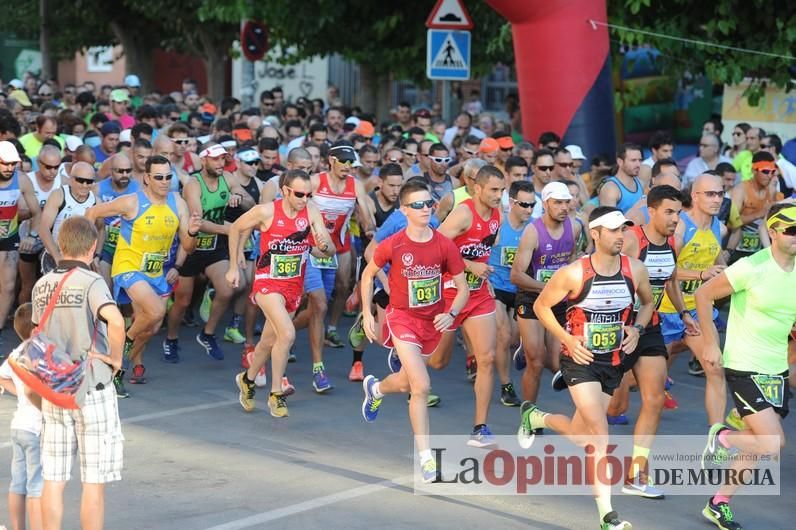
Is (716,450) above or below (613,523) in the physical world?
above

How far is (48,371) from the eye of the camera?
19.1 feet

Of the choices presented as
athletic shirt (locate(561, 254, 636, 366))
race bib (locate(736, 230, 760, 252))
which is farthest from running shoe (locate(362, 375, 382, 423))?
race bib (locate(736, 230, 760, 252))

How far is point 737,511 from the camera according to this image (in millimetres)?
7402

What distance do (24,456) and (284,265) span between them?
3.72 metres

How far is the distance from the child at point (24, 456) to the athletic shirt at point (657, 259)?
3911 millimetres

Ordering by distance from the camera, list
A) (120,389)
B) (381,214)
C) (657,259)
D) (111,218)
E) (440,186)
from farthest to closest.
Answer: (440,186) → (381,214) → (111,218) → (120,389) → (657,259)

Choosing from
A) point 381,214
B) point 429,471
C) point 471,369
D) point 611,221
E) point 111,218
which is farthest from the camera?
point 381,214

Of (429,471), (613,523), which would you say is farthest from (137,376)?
(613,523)

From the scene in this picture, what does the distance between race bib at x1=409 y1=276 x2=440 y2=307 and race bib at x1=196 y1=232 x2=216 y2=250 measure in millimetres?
3562

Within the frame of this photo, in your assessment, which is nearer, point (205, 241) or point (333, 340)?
point (205, 241)

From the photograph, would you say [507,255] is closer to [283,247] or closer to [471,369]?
[471,369]

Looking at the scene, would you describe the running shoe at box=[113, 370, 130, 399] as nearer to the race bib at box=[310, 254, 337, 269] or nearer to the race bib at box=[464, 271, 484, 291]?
the race bib at box=[310, 254, 337, 269]

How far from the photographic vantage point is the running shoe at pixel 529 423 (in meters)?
7.80

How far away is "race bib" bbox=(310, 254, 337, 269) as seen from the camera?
36.3 feet
